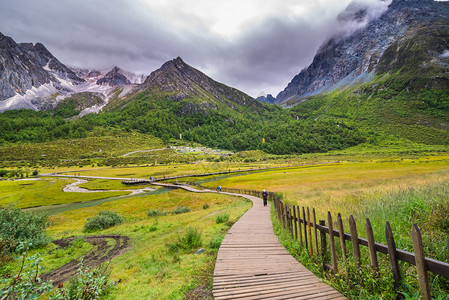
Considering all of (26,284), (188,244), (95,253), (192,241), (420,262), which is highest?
(26,284)

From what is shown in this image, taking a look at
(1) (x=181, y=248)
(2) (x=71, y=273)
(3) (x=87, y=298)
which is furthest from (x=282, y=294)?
(2) (x=71, y=273)

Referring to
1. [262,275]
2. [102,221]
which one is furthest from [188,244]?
[102,221]

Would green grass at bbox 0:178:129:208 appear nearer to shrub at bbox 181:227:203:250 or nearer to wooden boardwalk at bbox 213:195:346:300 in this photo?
shrub at bbox 181:227:203:250

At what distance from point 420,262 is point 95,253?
58.6 ft

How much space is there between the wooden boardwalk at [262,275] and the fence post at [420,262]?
5.73ft

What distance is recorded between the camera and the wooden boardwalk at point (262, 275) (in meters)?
5.24

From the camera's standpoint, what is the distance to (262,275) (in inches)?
249

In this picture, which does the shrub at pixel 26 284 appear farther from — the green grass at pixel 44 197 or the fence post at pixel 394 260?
the green grass at pixel 44 197

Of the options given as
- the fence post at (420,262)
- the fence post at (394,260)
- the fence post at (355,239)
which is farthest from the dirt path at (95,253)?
the fence post at (420,262)

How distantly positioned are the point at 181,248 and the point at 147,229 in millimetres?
10639

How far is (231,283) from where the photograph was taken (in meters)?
5.94

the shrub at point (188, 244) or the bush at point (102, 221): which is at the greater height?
the shrub at point (188, 244)

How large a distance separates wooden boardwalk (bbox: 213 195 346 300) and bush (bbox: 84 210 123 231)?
20520mm

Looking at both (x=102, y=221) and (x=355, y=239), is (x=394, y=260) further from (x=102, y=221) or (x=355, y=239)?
(x=102, y=221)
